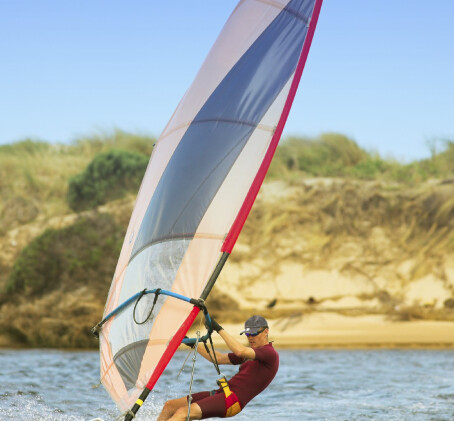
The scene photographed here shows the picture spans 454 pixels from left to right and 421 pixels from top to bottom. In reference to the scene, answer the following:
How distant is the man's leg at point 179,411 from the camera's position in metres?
5.20

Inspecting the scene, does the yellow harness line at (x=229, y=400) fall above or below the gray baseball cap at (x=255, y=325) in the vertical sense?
below

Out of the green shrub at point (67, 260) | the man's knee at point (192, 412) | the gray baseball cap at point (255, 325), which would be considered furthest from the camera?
the green shrub at point (67, 260)

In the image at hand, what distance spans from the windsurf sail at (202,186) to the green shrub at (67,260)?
11.7m

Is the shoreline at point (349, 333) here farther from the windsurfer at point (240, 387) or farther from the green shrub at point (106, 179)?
the windsurfer at point (240, 387)

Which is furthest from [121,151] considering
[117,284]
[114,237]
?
[117,284]

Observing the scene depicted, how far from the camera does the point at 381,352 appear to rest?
1448 centimetres

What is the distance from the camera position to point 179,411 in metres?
5.23

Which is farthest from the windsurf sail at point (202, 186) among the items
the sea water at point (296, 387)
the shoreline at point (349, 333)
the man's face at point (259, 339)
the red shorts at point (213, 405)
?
the shoreline at point (349, 333)

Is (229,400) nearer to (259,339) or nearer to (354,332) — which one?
(259,339)

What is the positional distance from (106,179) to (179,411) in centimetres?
1941

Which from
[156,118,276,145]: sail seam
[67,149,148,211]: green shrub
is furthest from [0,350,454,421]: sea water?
[67,149,148,211]: green shrub

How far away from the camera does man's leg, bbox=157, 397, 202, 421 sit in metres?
5.20

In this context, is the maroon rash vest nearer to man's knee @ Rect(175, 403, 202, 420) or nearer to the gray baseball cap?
the gray baseball cap

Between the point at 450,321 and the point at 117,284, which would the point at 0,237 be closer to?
the point at 450,321
